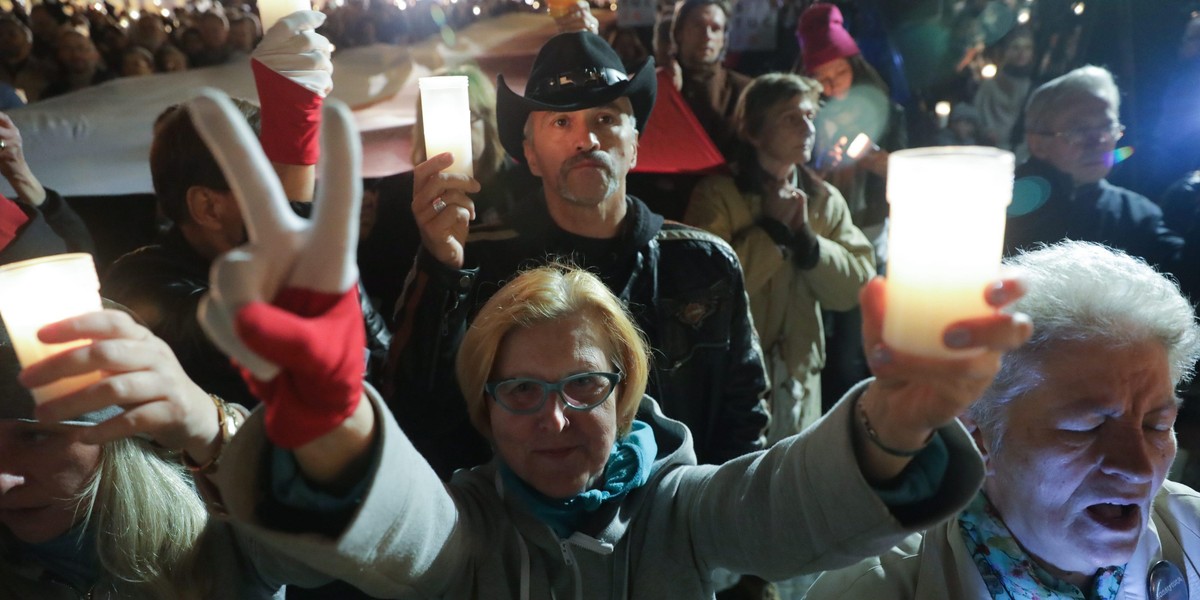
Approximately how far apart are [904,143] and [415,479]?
11.6 feet

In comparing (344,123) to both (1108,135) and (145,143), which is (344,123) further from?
(1108,135)

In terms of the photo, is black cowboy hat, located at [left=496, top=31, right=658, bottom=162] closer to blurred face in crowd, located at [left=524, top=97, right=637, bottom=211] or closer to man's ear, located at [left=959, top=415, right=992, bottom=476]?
blurred face in crowd, located at [left=524, top=97, right=637, bottom=211]

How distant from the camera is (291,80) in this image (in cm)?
196

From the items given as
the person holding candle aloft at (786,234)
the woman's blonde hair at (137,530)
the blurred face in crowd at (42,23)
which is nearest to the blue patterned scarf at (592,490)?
the woman's blonde hair at (137,530)

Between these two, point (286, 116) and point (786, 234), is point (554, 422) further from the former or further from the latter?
point (786, 234)

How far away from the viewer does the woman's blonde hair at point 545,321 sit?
5.49 ft

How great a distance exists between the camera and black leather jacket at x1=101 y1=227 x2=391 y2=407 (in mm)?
2113

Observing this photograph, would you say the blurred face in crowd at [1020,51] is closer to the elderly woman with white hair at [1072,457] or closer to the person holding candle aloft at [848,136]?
the person holding candle aloft at [848,136]

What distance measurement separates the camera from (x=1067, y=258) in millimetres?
1847

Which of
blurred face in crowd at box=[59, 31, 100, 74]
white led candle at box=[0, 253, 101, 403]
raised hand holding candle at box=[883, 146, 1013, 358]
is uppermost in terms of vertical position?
raised hand holding candle at box=[883, 146, 1013, 358]


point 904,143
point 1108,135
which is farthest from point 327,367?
point 904,143

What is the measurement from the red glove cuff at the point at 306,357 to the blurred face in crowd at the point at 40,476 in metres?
0.87

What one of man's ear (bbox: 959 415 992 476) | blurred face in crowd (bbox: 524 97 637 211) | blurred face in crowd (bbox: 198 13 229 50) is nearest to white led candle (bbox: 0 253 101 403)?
blurred face in crowd (bbox: 524 97 637 211)

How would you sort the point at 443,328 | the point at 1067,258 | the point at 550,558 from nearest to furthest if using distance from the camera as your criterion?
the point at 550,558 < the point at 1067,258 < the point at 443,328
